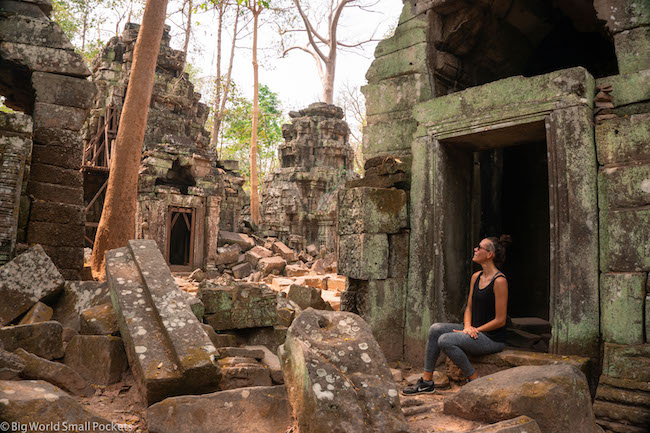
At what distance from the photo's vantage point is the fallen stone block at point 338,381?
2385 millimetres

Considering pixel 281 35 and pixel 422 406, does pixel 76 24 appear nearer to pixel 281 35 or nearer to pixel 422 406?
pixel 281 35

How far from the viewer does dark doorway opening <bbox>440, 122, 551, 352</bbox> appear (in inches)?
203

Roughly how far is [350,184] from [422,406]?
9.82 ft

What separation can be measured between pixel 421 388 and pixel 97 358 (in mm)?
Result: 2621

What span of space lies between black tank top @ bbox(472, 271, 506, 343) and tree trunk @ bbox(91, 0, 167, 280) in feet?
19.5

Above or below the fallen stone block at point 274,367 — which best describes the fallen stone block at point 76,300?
above

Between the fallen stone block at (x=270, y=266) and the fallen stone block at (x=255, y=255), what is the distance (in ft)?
1.22

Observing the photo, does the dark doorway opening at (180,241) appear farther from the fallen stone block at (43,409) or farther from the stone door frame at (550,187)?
the fallen stone block at (43,409)

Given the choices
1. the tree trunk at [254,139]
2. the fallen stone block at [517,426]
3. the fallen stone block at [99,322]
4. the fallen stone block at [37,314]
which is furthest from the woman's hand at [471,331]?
the tree trunk at [254,139]

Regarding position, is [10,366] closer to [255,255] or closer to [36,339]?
[36,339]

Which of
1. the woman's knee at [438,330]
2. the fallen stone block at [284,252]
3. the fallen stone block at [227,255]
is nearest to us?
the woman's knee at [438,330]

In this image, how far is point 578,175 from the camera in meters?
4.01

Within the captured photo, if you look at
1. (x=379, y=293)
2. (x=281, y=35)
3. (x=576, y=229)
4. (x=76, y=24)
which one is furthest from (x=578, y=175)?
(x=76, y=24)

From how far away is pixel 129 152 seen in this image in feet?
26.3
